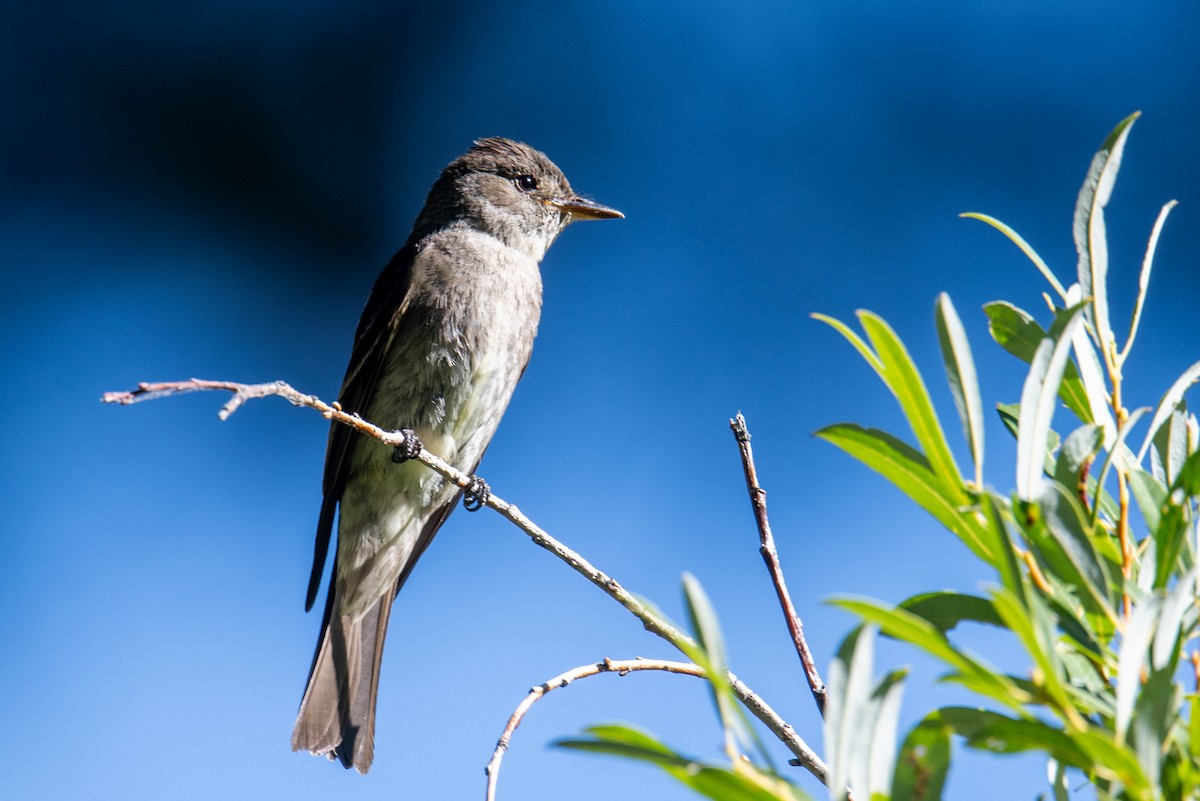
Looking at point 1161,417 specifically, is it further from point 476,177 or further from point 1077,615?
point 476,177

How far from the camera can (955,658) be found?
0.60 m

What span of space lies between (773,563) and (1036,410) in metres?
0.63

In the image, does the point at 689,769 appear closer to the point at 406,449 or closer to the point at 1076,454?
Result: the point at 1076,454

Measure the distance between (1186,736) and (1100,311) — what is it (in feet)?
0.99

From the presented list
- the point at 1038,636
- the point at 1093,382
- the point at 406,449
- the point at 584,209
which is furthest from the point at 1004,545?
the point at 584,209

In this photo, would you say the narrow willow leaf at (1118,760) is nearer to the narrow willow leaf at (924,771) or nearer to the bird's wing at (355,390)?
the narrow willow leaf at (924,771)

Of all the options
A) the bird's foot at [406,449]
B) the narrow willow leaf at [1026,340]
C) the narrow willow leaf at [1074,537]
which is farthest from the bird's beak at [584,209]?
the narrow willow leaf at [1074,537]

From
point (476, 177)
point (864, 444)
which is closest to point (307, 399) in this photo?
point (864, 444)

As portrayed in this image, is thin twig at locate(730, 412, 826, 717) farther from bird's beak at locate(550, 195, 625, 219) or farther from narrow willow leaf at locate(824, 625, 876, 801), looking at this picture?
bird's beak at locate(550, 195, 625, 219)

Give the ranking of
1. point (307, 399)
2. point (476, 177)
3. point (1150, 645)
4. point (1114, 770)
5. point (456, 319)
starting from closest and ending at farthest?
point (1114, 770), point (1150, 645), point (307, 399), point (456, 319), point (476, 177)

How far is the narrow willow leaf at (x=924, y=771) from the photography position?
2.08ft

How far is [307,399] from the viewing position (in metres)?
1.63

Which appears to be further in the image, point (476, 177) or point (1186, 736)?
point (476, 177)

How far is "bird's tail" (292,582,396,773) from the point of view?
365 cm
